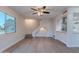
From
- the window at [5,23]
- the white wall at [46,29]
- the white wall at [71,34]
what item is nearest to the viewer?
the window at [5,23]

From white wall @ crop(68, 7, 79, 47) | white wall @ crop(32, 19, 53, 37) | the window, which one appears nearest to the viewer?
the window

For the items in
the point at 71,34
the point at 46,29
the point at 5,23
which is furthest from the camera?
the point at 46,29

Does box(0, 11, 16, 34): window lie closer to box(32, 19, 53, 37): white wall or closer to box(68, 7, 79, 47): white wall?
box(68, 7, 79, 47): white wall

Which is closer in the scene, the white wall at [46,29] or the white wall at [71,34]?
the white wall at [71,34]

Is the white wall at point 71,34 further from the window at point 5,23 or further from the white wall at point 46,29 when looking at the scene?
the white wall at point 46,29

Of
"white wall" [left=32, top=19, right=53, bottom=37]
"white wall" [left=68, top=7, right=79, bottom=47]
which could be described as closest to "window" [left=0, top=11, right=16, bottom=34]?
"white wall" [left=68, top=7, right=79, bottom=47]

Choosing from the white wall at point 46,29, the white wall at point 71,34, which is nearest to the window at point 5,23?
the white wall at point 71,34

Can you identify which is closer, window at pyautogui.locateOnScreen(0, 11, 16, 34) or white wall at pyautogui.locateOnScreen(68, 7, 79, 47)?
window at pyautogui.locateOnScreen(0, 11, 16, 34)

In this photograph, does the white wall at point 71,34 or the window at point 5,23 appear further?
the white wall at point 71,34

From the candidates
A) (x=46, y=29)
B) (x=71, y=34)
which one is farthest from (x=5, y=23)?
(x=46, y=29)

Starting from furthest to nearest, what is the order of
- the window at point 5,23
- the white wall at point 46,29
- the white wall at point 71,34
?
1. the white wall at point 46,29
2. the white wall at point 71,34
3. the window at point 5,23

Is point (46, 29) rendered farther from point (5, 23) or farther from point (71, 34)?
point (5, 23)
